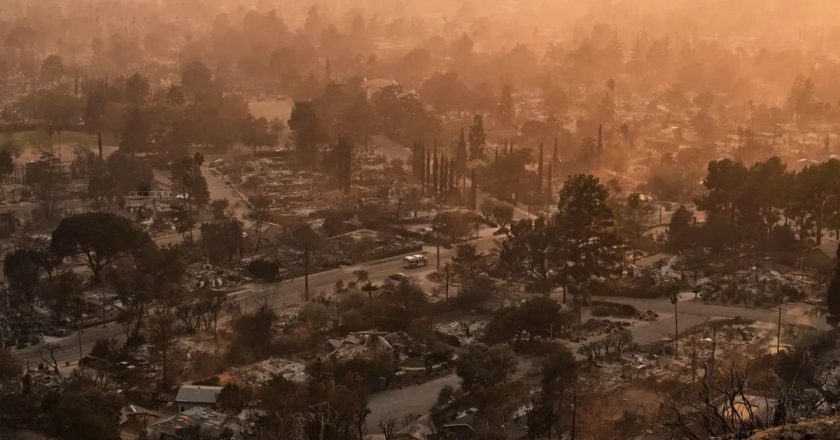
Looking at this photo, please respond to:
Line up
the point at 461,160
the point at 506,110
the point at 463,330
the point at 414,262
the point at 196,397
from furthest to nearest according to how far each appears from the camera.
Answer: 1. the point at 506,110
2. the point at 461,160
3. the point at 414,262
4. the point at 463,330
5. the point at 196,397

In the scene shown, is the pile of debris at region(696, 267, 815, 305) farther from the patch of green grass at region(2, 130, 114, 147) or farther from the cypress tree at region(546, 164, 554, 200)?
the patch of green grass at region(2, 130, 114, 147)

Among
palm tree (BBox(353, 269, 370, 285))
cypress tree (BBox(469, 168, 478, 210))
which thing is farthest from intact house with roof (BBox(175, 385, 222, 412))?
cypress tree (BBox(469, 168, 478, 210))

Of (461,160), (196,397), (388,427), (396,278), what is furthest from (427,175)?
(388,427)

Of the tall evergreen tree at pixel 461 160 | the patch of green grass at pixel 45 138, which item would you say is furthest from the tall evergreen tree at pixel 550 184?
the patch of green grass at pixel 45 138

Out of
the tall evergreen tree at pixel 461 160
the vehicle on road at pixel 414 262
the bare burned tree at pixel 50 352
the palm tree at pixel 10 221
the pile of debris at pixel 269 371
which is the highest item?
the tall evergreen tree at pixel 461 160

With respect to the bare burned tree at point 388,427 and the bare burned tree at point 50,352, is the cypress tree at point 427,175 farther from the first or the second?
the bare burned tree at point 388,427

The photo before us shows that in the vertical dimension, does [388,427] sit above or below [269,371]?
above

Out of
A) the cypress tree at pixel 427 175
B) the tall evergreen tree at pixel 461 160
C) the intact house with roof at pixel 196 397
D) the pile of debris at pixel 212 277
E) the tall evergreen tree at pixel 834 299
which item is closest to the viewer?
the intact house with roof at pixel 196 397

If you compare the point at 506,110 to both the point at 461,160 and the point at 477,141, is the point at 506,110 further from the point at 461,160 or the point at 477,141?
the point at 461,160

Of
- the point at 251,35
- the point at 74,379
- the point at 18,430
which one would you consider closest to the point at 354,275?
the point at 74,379
